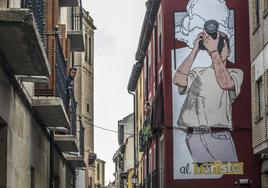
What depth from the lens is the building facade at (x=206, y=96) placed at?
89.3 feet

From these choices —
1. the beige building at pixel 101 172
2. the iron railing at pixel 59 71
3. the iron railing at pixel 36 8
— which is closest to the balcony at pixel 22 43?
the iron railing at pixel 36 8

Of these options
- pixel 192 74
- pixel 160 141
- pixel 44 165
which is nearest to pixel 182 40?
pixel 192 74

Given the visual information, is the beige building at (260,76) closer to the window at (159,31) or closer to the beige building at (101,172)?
the window at (159,31)

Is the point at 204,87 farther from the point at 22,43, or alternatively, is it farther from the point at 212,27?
the point at 22,43

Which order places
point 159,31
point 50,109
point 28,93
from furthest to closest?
point 159,31, point 50,109, point 28,93

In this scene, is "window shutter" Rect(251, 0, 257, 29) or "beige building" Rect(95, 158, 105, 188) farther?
"beige building" Rect(95, 158, 105, 188)

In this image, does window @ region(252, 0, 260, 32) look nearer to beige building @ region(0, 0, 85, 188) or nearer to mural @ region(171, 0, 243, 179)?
mural @ region(171, 0, 243, 179)

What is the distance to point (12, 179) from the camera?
10.5 m

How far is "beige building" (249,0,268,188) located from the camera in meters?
22.4

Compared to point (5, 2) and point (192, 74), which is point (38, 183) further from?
point (192, 74)

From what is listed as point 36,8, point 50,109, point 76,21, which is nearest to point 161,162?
point 76,21

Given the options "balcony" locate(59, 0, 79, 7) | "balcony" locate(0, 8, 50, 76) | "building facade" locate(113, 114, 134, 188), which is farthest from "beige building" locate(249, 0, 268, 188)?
"building facade" locate(113, 114, 134, 188)

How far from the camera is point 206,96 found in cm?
2758

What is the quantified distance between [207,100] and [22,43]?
63.6ft
